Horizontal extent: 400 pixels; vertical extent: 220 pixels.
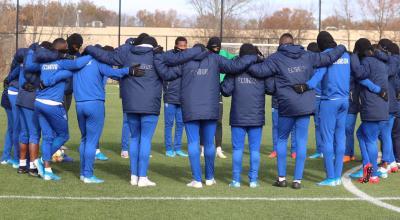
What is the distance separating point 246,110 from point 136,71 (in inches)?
64.5

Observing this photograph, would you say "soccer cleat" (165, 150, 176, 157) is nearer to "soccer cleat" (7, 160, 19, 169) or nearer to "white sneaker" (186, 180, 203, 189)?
"soccer cleat" (7, 160, 19, 169)

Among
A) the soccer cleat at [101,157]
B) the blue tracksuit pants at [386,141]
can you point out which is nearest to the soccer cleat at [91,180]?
the soccer cleat at [101,157]

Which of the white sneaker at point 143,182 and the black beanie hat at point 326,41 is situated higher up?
the black beanie hat at point 326,41

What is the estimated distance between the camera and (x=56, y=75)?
→ 31.9 ft

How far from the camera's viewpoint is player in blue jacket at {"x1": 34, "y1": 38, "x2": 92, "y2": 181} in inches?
382

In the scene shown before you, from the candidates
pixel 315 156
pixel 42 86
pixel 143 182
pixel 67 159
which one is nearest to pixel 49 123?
pixel 42 86

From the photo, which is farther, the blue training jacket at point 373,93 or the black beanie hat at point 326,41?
the blue training jacket at point 373,93

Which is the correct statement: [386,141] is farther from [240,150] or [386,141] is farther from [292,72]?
[240,150]

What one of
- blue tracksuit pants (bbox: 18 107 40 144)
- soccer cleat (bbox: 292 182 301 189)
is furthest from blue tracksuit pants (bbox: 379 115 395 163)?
blue tracksuit pants (bbox: 18 107 40 144)

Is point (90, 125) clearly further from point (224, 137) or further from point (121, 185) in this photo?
point (224, 137)

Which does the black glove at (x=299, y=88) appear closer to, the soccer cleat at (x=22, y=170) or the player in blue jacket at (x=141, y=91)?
the player in blue jacket at (x=141, y=91)

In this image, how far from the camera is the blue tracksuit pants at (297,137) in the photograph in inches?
376

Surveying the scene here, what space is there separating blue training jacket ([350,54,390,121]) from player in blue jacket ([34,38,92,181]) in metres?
4.11

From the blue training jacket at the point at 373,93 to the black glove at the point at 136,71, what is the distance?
314cm
